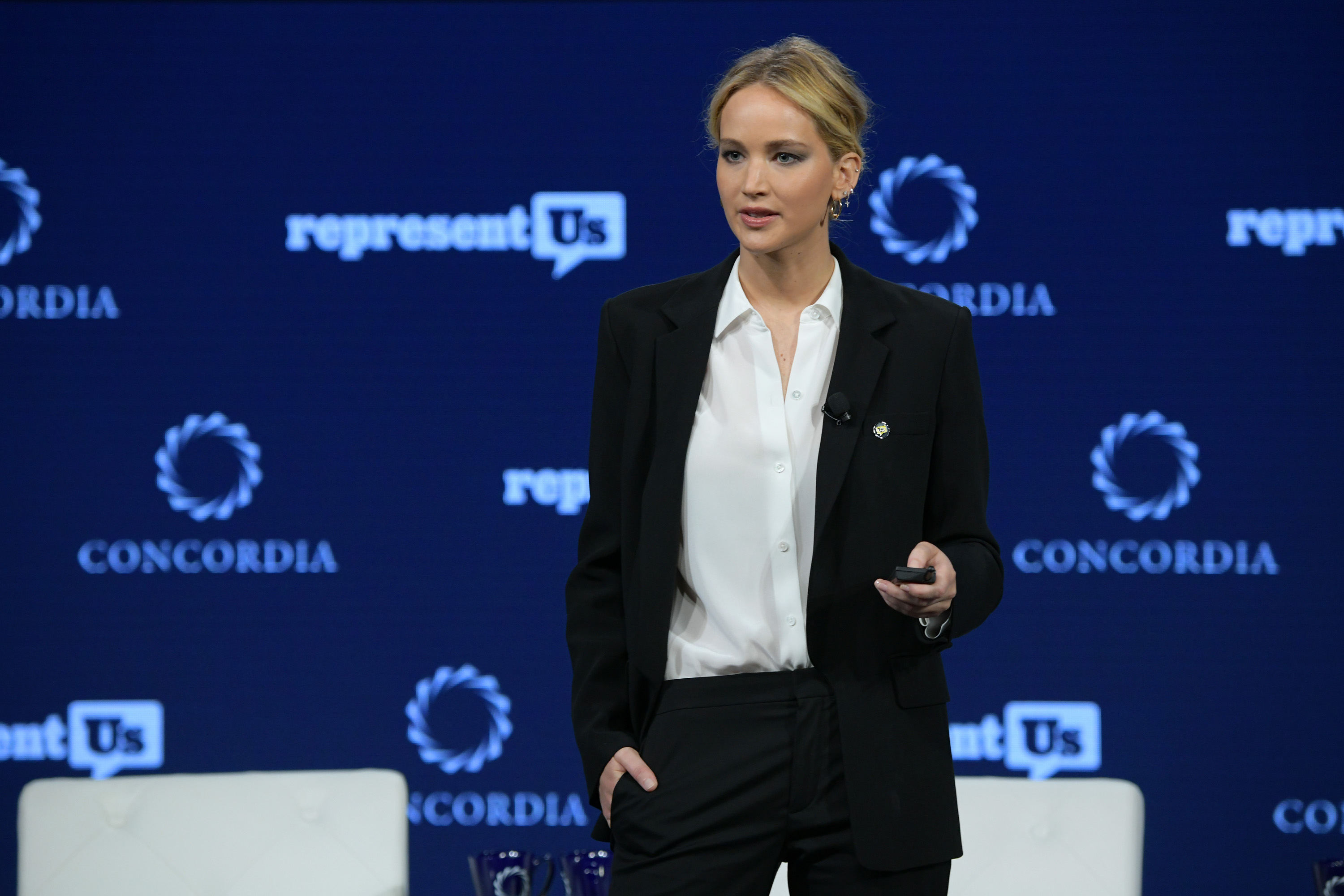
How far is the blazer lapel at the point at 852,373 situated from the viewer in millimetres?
1466

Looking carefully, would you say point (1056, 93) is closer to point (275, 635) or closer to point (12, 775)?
point (275, 635)

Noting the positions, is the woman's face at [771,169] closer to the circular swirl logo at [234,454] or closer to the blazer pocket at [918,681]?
the blazer pocket at [918,681]

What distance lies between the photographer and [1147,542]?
3637mm

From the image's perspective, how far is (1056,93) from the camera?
365 centimetres

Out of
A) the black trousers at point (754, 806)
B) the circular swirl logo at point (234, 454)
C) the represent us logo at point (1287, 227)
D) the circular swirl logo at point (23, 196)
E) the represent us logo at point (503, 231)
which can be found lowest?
the black trousers at point (754, 806)

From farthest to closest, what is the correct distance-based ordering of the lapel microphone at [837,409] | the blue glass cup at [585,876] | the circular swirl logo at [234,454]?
the circular swirl logo at [234,454] → the blue glass cup at [585,876] → the lapel microphone at [837,409]

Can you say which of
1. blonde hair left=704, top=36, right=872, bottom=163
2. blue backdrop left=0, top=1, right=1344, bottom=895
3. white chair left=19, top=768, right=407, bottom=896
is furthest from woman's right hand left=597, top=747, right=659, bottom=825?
blue backdrop left=0, top=1, right=1344, bottom=895

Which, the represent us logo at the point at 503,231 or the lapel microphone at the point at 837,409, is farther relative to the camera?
the represent us logo at the point at 503,231

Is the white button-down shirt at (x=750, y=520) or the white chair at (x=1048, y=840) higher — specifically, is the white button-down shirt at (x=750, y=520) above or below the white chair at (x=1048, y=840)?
above

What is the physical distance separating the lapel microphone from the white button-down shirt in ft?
0.12

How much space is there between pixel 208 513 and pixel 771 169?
2.67 m

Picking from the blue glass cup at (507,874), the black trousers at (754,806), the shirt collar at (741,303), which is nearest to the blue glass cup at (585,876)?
the blue glass cup at (507,874)

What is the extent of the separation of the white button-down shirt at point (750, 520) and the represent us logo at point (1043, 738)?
7.69ft

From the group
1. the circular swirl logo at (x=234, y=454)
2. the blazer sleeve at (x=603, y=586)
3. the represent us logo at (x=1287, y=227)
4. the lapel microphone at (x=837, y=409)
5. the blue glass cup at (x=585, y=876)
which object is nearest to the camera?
the lapel microphone at (x=837, y=409)
